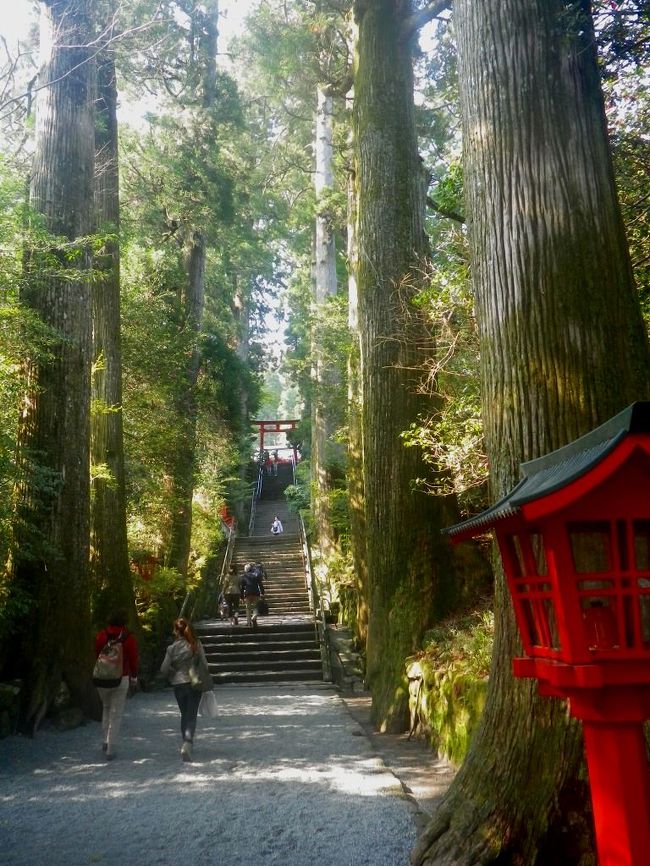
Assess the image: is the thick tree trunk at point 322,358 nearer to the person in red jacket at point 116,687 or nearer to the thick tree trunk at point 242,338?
the thick tree trunk at point 242,338

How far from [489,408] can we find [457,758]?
3.85m

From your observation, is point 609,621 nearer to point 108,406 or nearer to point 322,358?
point 108,406

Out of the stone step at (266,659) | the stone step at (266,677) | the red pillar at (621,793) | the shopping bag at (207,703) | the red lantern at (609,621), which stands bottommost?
the stone step at (266,677)

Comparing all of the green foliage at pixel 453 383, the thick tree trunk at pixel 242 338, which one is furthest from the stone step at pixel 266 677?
the thick tree trunk at pixel 242 338

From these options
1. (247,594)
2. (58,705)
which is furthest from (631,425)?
(247,594)

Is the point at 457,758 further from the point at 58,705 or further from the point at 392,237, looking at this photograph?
the point at 392,237

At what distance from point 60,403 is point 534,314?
6768mm

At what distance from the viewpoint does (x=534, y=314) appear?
13.2ft

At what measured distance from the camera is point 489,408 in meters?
4.19

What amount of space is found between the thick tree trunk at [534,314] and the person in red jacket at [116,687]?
4384 mm

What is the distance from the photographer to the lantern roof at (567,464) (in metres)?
2.36

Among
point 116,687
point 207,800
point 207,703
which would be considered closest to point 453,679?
point 207,800

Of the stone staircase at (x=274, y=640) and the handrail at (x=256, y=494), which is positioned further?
the handrail at (x=256, y=494)

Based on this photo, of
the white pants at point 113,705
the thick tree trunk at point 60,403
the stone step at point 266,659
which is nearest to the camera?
the white pants at point 113,705
